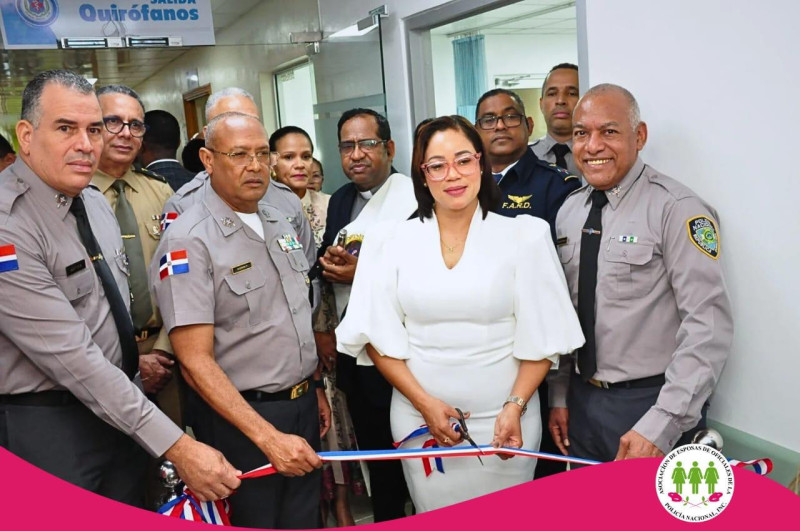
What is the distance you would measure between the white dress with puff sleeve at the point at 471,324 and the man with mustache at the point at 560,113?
4.91ft

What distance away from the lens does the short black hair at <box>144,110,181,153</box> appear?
3.74 meters

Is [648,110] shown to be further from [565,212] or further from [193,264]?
[193,264]

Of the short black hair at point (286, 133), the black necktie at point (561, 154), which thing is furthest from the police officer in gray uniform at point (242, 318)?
the black necktie at point (561, 154)

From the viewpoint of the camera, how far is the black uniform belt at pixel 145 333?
2.82m

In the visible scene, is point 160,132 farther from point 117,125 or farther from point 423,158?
point 423,158

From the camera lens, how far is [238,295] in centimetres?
222

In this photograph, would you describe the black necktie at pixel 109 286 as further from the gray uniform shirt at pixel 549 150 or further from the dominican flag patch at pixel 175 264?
the gray uniform shirt at pixel 549 150

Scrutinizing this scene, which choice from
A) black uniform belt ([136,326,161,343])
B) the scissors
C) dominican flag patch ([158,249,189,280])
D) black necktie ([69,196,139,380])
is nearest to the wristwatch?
the scissors

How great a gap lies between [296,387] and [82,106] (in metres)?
1.14

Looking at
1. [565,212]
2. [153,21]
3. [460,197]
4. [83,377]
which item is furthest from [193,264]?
[153,21]

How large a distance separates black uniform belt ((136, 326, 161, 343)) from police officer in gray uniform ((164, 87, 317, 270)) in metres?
0.49

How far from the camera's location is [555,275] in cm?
215

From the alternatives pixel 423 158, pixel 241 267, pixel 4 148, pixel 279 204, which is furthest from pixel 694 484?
pixel 4 148

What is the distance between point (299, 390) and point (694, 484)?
133 centimetres
